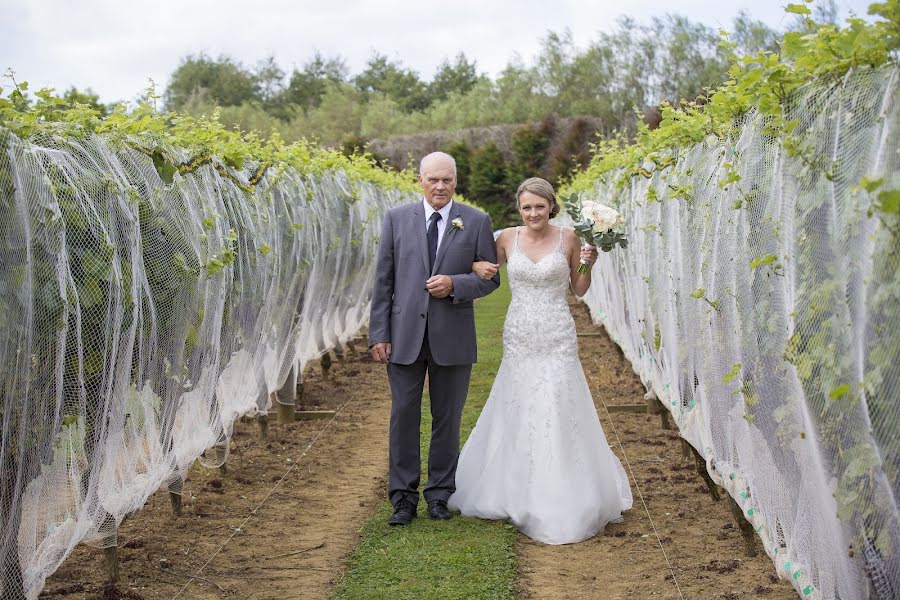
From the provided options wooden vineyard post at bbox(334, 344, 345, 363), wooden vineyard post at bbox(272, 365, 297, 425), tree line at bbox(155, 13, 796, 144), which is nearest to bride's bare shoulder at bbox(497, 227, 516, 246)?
wooden vineyard post at bbox(272, 365, 297, 425)

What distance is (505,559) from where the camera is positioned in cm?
440

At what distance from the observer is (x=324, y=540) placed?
4824 millimetres

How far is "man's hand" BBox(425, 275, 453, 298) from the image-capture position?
190 inches

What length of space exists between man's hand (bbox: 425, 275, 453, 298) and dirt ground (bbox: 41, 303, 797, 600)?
1.23 metres

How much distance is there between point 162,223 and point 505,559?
2.06 metres

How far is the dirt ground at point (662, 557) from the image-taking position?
406cm

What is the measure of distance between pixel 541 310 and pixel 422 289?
0.62 meters

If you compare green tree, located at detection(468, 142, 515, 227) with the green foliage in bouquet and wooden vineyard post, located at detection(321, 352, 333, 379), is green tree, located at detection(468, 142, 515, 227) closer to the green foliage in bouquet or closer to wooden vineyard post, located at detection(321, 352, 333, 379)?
wooden vineyard post, located at detection(321, 352, 333, 379)

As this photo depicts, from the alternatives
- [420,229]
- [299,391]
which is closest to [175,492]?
[420,229]

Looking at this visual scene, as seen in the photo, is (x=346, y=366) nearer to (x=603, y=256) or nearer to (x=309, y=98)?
(x=603, y=256)

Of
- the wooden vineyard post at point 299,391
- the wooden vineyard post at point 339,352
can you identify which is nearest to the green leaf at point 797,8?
the wooden vineyard post at point 299,391

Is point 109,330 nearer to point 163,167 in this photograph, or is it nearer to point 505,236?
point 163,167

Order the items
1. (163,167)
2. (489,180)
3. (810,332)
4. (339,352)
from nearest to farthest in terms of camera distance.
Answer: (810,332)
(163,167)
(339,352)
(489,180)

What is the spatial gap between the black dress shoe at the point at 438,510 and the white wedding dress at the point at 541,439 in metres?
0.09
